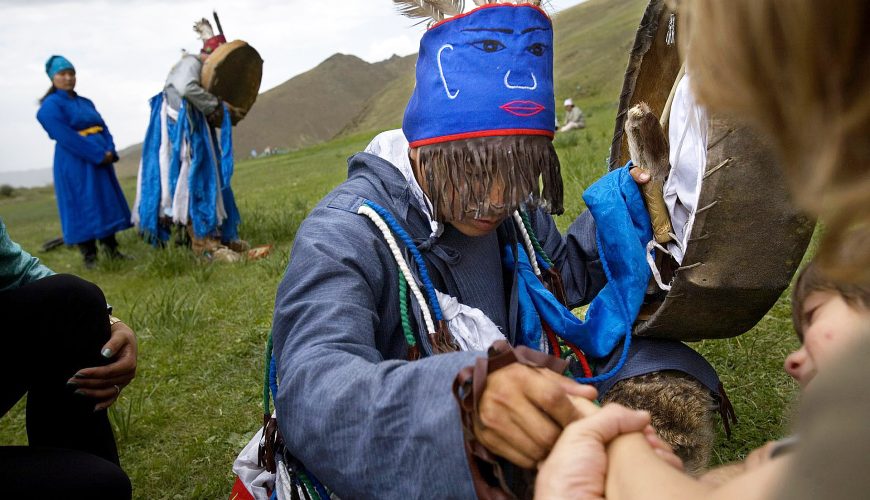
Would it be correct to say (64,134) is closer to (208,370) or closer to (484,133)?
(208,370)

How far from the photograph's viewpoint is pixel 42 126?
6.52 meters

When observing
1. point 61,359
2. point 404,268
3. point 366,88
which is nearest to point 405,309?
point 404,268

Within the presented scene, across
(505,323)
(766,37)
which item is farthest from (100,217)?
(766,37)

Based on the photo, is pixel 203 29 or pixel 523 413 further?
pixel 203 29

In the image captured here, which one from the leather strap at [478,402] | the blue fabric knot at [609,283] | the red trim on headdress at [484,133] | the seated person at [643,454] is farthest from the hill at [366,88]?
the leather strap at [478,402]

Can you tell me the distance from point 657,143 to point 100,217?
6.25m

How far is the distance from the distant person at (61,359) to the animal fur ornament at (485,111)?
1061mm

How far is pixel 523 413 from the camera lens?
44.8 inches

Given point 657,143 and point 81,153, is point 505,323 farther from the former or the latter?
point 81,153

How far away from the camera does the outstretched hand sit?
44.8 inches

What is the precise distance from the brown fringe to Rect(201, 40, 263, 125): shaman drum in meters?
4.86

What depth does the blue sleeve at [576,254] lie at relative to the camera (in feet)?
7.11

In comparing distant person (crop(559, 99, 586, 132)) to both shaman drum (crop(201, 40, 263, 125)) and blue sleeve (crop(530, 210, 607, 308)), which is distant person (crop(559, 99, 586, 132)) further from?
blue sleeve (crop(530, 210, 607, 308))

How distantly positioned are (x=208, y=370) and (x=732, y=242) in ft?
9.48
